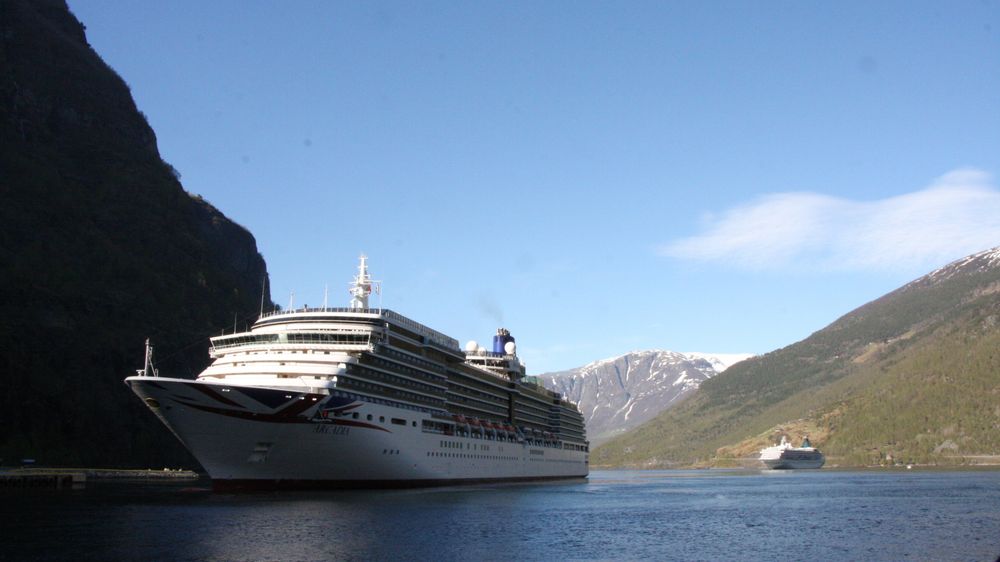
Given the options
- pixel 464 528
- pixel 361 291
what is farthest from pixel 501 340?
pixel 464 528

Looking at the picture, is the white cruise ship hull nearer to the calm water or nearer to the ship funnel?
the calm water

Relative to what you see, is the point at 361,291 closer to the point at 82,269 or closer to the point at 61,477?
the point at 61,477

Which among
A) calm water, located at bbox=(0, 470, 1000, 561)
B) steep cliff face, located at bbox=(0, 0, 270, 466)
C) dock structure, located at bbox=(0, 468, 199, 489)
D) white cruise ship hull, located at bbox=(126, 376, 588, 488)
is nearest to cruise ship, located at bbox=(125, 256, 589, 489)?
white cruise ship hull, located at bbox=(126, 376, 588, 488)

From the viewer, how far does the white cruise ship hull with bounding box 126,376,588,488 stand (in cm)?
6856

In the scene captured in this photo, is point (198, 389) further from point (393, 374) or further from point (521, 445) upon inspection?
point (521, 445)

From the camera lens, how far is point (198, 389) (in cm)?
6794

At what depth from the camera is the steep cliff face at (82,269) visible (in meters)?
127

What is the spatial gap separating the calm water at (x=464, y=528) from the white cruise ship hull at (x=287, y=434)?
6.70 feet

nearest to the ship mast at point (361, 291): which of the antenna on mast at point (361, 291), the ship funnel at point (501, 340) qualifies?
the antenna on mast at point (361, 291)

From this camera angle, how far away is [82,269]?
147 m

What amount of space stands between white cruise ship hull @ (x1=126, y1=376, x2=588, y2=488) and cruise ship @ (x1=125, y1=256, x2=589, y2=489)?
3.7 inches

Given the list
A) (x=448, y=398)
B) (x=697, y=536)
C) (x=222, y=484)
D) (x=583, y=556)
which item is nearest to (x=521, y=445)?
(x=448, y=398)

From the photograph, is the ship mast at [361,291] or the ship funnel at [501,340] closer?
the ship mast at [361,291]

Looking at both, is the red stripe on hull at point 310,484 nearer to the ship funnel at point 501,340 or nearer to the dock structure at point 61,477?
the dock structure at point 61,477
